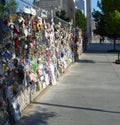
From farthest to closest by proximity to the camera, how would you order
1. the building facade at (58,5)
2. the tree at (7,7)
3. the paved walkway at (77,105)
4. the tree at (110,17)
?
the building facade at (58,5), the tree at (110,17), the paved walkway at (77,105), the tree at (7,7)

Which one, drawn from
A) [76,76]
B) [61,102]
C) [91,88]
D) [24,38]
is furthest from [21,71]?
[76,76]

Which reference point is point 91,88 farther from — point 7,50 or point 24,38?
point 7,50

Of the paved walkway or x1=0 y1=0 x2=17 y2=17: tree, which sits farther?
the paved walkway

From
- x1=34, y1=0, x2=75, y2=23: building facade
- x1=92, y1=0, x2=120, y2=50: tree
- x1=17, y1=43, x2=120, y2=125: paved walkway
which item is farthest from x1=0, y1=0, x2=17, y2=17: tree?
x1=34, y1=0, x2=75, y2=23: building facade

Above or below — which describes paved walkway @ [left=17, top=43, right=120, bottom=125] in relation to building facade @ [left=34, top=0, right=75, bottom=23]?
below

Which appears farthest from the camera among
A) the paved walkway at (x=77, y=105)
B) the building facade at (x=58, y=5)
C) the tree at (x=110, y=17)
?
the building facade at (x=58, y=5)

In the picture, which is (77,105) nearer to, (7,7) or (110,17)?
(7,7)

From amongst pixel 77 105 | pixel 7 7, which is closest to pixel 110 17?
pixel 77 105

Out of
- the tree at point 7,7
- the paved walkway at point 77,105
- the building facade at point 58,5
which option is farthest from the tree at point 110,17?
the building facade at point 58,5

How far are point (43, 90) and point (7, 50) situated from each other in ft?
13.7

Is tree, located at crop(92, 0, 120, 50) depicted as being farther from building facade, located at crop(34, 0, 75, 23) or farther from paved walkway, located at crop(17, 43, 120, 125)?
building facade, located at crop(34, 0, 75, 23)

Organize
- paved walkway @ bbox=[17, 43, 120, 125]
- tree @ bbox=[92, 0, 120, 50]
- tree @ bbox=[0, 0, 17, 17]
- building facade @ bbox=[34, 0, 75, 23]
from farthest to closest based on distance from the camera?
building facade @ bbox=[34, 0, 75, 23]
tree @ bbox=[92, 0, 120, 50]
paved walkway @ bbox=[17, 43, 120, 125]
tree @ bbox=[0, 0, 17, 17]

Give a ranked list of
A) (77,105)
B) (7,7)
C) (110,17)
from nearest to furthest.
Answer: (7,7), (77,105), (110,17)

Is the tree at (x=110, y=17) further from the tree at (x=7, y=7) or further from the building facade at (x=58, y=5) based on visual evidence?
the building facade at (x=58, y=5)
